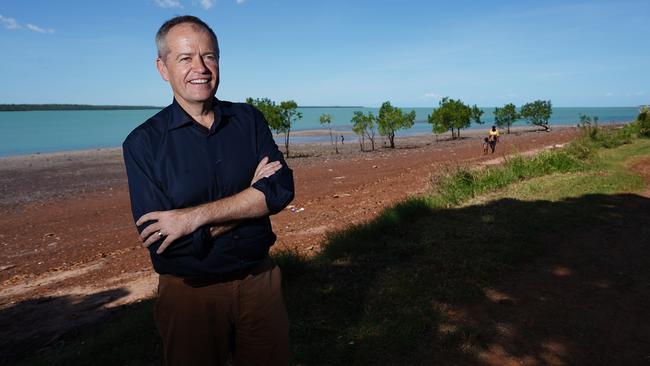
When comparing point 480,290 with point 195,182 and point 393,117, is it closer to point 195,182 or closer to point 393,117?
point 195,182

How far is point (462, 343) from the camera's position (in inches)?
136

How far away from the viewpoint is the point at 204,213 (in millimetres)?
2121

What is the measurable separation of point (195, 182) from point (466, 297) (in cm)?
299

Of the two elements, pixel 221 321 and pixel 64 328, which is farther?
pixel 64 328

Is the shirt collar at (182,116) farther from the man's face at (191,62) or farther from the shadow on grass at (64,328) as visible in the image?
the shadow on grass at (64,328)

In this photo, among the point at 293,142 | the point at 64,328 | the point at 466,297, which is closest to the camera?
the point at 466,297

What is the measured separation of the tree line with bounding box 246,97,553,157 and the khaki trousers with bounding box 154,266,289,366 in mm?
29210

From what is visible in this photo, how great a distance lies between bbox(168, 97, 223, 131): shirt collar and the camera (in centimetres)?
224

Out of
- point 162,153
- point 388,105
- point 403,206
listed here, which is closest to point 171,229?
point 162,153

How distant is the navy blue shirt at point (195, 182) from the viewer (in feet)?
7.11

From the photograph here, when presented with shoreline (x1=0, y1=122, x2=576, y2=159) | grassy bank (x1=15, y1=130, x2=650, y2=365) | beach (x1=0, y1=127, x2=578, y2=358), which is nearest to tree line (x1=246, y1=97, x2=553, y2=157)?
shoreline (x1=0, y1=122, x2=576, y2=159)

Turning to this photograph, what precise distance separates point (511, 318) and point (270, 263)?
2439 millimetres

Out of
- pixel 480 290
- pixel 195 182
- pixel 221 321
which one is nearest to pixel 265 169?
pixel 195 182

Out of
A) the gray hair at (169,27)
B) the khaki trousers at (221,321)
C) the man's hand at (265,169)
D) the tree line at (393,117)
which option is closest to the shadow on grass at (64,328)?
the khaki trousers at (221,321)
